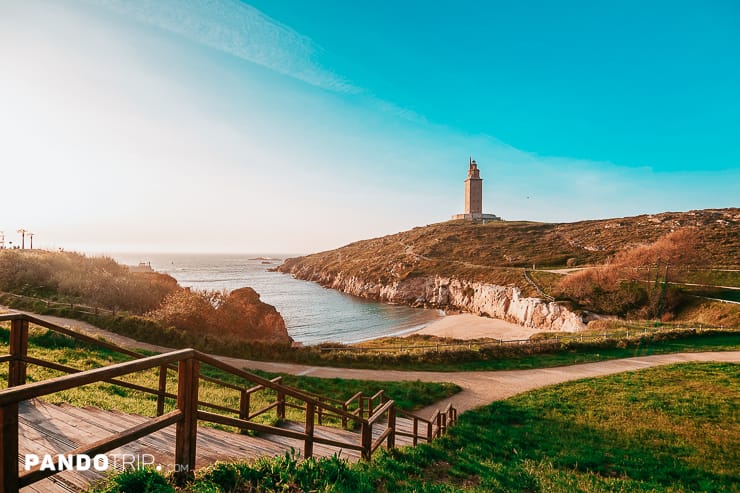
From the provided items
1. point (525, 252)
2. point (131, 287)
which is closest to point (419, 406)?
point (131, 287)

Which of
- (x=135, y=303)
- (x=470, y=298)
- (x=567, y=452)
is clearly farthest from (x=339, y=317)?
(x=567, y=452)

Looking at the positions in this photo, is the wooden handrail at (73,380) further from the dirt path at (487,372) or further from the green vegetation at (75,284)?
the green vegetation at (75,284)

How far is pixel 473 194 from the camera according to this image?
139750 millimetres

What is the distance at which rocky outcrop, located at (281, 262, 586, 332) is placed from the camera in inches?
1841

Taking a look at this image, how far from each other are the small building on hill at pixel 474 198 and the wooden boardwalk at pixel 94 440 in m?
139

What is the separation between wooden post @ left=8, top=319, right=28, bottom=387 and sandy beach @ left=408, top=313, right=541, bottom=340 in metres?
43.1

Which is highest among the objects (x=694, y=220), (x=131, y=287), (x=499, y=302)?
(x=694, y=220)

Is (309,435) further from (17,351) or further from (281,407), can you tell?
Result: (17,351)

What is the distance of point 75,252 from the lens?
38031 millimetres

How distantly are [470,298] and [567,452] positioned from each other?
58.2m

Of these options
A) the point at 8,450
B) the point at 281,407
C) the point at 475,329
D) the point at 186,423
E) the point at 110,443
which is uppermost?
the point at 8,450

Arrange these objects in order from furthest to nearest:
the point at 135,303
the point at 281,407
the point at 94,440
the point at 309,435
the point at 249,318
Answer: the point at 249,318
the point at 135,303
the point at 281,407
the point at 309,435
the point at 94,440

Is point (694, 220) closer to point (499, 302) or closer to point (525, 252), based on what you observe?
point (525, 252)

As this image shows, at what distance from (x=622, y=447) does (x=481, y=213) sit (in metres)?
136
